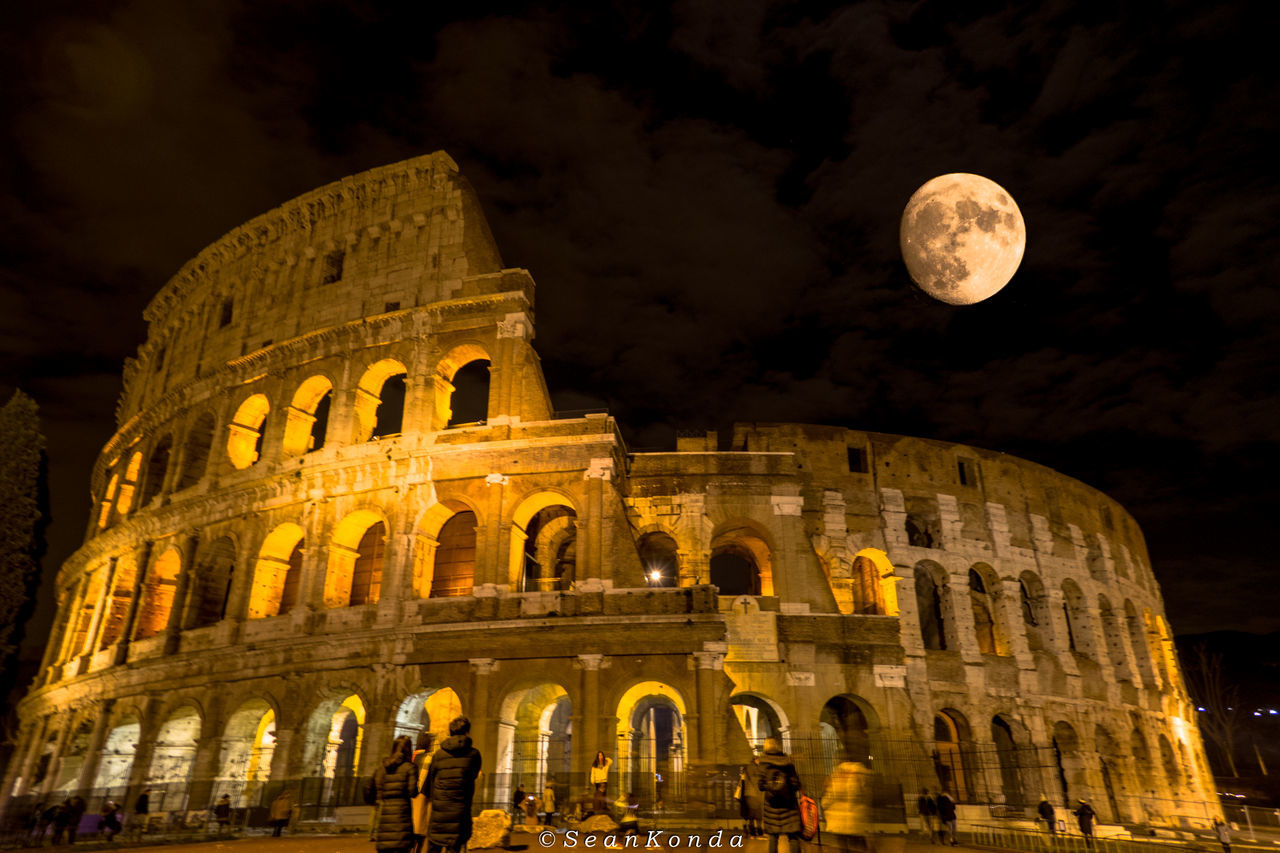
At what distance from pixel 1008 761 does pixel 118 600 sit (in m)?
26.3

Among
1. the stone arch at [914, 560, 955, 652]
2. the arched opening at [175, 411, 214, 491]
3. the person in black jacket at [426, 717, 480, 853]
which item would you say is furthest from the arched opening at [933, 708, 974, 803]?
the arched opening at [175, 411, 214, 491]

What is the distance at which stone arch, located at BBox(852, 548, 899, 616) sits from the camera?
23.3 m

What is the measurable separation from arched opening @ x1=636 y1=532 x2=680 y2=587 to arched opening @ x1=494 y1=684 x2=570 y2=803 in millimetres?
4064

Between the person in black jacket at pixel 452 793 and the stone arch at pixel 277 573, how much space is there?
1443 centimetres

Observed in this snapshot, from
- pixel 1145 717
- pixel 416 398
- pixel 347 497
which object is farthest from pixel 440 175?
pixel 1145 717

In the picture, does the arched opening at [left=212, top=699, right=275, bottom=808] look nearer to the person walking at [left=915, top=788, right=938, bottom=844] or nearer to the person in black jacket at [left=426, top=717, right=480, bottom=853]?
the person in black jacket at [left=426, top=717, right=480, bottom=853]

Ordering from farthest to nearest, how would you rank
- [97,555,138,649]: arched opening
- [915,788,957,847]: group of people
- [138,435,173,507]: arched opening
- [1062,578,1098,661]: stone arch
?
[1062,578,1098,661]: stone arch → [138,435,173,507]: arched opening → [97,555,138,649]: arched opening → [915,788,957,847]: group of people

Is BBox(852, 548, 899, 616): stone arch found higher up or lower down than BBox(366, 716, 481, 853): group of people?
higher up

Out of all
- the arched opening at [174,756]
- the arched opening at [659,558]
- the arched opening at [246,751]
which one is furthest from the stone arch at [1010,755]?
the arched opening at [174,756]

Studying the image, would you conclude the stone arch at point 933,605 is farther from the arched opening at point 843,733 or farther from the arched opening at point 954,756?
the arched opening at point 843,733

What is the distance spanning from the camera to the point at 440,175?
22.8 meters

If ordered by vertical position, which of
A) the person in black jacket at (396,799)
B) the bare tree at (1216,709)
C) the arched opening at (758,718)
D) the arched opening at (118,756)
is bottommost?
the person in black jacket at (396,799)

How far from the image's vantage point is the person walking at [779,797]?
7.36 metres

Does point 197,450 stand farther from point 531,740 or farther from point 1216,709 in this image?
point 1216,709
